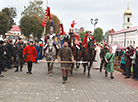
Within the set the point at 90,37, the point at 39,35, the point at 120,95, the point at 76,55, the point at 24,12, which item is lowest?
the point at 120,95

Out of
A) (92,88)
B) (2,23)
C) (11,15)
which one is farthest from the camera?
(11,15)

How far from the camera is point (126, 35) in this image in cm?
6750

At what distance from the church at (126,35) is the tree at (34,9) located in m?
24.7

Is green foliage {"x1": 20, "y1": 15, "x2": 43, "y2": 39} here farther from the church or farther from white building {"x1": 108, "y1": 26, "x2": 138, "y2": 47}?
white building {"x1": 108, "y1": 26, "x2": 138, "y2": 47}

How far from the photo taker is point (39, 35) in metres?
61.2

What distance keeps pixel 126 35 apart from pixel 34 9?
94.1 feet

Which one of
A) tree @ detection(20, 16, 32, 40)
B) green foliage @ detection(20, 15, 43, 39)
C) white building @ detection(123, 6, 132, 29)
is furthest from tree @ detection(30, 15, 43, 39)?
white building @ detection(123, 6, 132, 29)

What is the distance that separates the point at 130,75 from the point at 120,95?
5244mm

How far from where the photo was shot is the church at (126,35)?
59566 mm

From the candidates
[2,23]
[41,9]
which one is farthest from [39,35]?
[2,23]

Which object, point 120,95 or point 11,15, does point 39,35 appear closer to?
point 11,15

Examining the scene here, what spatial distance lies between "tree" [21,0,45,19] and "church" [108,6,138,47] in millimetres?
24675

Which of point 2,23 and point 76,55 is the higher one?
point 2,23

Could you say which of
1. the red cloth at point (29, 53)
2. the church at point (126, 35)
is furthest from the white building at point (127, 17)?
the red cloth at point (29, 53)
